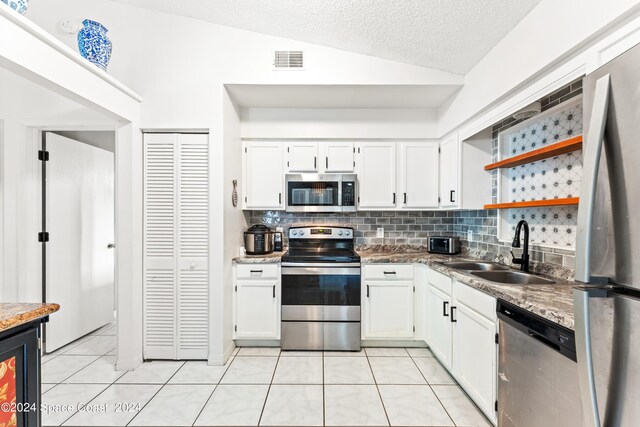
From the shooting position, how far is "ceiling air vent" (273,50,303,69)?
2.53 meters

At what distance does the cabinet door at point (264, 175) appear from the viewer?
310 cm

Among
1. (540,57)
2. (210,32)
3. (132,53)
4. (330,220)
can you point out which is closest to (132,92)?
(132,53)

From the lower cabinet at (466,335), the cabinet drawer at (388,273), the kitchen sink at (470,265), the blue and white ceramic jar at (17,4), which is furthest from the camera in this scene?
the cabinet drawer at (388,273)

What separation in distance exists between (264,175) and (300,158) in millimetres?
439

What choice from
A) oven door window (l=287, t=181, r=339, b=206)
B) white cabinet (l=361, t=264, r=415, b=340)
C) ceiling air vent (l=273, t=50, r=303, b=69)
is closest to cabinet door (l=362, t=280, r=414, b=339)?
white cabinet (l=361, t=264, r=415, b=340)

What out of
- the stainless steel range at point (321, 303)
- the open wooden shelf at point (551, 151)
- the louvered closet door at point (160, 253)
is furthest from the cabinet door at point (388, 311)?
the louvered closet door at point (160, 253)

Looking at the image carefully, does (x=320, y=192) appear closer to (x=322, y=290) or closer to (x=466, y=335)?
(x=322, y=290)

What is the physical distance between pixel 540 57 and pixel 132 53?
3119mm

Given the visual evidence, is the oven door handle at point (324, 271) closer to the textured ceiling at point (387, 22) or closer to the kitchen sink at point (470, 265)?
the kitchen sink at point (470, 265)

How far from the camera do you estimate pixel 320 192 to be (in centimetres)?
305

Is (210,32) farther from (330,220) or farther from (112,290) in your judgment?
(112,290)

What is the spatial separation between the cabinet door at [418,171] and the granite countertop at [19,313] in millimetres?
2908

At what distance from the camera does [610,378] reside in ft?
2.38

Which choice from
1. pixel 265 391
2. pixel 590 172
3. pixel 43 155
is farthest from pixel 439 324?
pixel 43 155
